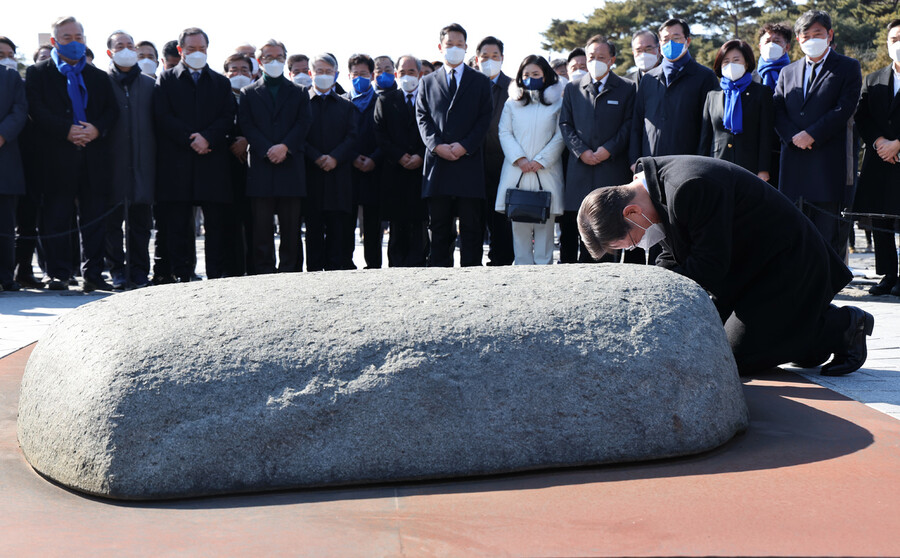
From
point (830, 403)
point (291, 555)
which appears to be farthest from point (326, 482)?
point (830, 403)

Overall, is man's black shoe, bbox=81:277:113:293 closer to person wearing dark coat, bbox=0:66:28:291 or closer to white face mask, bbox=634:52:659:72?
person wearing dark coat, bbox=0:66:28:291

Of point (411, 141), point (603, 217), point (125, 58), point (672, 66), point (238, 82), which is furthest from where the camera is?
point (238, 82)

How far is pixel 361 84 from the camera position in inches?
387

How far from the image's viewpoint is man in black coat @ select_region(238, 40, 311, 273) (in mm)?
8211

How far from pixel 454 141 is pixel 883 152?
145 inches

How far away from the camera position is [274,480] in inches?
123

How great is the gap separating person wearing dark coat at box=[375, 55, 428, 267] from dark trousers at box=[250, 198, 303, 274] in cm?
102

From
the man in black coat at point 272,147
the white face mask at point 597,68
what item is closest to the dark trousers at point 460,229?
the man in black coat at point 272,147

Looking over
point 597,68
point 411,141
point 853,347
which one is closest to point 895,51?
point 597,68

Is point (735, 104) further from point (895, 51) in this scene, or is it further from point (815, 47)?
point (895, 51)

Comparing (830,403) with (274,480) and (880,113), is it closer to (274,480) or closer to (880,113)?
(274,480)

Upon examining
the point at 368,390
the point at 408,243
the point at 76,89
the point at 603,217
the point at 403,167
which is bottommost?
the point at 368,390

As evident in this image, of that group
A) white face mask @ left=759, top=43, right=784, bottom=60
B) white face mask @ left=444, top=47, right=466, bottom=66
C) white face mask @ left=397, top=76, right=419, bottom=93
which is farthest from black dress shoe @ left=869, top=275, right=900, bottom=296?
white face mask @ left=397, top=76, right=419, bottom=93

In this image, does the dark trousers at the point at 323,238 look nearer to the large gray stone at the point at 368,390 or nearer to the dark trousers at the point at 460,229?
the dark trousers at the point at 460,229
